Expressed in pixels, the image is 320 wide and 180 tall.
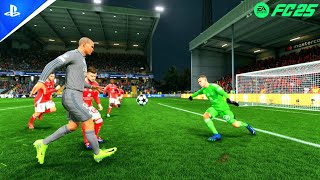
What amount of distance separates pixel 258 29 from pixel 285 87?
14650 millimetres

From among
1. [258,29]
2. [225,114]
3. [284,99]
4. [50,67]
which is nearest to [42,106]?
[50,67]

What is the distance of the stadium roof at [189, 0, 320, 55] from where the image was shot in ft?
82.5

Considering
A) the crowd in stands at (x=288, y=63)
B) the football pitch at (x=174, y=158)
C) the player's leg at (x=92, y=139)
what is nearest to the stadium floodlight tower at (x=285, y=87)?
the crowd in stands at (x=288, y=63)

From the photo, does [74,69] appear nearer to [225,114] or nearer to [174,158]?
[174,158]

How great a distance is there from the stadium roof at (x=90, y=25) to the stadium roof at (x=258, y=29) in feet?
39.4

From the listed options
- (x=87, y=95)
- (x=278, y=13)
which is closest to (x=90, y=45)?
(x=87, y=95)

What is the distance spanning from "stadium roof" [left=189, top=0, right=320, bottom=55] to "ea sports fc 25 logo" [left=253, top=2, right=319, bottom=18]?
0.43 meters

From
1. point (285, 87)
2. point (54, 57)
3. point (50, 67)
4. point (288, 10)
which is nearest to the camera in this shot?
point (50, 67)

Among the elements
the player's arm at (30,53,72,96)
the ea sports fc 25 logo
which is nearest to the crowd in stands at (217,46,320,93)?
the ea sports fc 25 logo

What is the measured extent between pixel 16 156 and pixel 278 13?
2552cm

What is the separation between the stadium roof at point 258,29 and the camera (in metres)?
25.1

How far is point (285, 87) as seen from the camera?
17.7 meters

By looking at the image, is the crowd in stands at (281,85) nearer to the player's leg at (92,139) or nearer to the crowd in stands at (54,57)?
the player's leg at (92,139)

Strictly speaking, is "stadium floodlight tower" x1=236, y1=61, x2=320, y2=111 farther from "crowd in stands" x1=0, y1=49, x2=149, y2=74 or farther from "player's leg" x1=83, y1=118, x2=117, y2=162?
"crowd in stands" x1=0, y1=49, x2=149, y2=74
